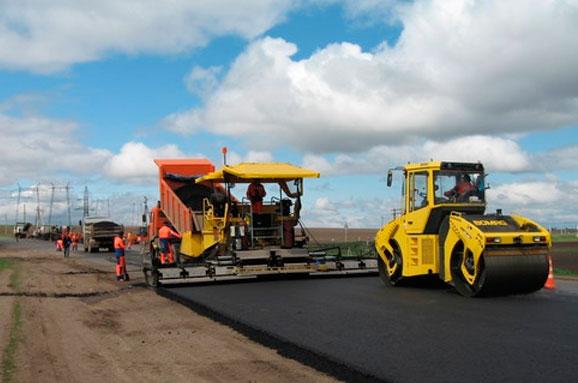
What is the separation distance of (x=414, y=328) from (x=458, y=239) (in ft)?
9.64

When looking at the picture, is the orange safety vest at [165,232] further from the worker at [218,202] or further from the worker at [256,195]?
the worker at [256,195]

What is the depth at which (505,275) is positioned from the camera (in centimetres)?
966

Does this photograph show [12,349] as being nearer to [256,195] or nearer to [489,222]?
[489,222]

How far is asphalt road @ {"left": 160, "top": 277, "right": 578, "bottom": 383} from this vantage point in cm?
584

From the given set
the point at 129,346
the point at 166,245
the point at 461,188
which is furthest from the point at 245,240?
the point at 129,346

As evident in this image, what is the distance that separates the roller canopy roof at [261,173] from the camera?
1448 cm

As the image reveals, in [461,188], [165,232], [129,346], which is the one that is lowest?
[129,346]

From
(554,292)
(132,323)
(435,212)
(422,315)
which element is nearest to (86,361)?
(132,323)

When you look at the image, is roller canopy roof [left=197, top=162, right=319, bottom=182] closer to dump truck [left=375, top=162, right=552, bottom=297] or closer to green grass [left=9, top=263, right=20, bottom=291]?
dump truck [left=375, top=162, right=552, bottom=297]

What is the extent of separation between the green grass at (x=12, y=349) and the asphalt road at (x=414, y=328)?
2594 millimetres

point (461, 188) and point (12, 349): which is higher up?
point (461, 188)

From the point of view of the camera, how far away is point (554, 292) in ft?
35.8

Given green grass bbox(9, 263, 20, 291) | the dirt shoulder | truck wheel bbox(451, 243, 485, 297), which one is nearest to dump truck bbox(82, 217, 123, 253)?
green grass bbox(9, 263, 20, 291)

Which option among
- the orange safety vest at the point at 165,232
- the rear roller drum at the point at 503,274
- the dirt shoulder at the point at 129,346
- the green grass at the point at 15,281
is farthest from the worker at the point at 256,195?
the rear roller drum at the point at 503,274
